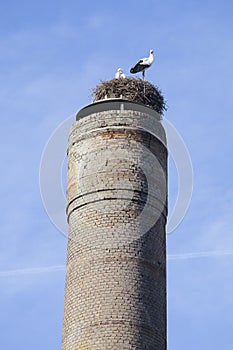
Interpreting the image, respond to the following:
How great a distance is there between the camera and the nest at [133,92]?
68.8 feet

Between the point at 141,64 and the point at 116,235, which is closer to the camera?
the point at 116,235

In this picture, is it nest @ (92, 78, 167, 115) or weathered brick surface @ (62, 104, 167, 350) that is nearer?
weathered brick surface @ (62, 104, 167, 350)

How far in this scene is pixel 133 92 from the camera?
20.9 metres

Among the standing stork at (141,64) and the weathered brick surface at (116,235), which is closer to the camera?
the weathered brick surface at (116,235)

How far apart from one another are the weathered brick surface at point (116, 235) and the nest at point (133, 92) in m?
0.64

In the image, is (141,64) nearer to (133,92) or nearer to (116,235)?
(133,92)

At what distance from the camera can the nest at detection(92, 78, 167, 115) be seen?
2097 centimetres

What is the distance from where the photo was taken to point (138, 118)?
20.2 metres

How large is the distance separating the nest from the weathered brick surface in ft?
2.10

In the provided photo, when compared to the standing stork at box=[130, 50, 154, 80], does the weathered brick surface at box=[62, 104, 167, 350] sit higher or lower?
lower

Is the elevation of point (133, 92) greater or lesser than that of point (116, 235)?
greater

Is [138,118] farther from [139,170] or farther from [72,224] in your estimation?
[72,224]

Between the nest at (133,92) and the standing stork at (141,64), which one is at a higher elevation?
the standing stork at (141,64)

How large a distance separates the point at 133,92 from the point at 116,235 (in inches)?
132
